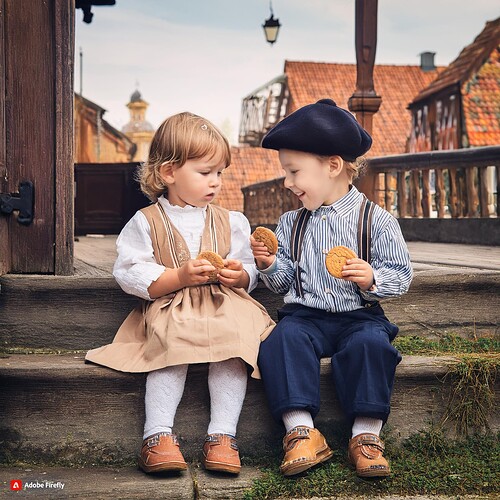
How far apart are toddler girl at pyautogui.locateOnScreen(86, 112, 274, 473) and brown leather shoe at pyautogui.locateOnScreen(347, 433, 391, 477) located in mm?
381

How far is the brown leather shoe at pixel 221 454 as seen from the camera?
274 cm

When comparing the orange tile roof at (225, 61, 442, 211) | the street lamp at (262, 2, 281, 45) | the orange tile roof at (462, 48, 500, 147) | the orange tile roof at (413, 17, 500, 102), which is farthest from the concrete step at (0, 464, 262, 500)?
the orange tile roof at (225, 61, 442, 211)

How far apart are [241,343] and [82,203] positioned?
9.30 meters

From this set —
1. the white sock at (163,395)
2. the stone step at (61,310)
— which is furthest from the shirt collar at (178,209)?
the white sock at (163,395)

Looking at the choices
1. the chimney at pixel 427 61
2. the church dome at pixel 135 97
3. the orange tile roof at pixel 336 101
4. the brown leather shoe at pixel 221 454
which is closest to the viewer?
the brown leather shoe at pixel 221 454

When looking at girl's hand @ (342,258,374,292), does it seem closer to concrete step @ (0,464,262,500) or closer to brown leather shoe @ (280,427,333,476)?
brown leather shoe @ (280,427,333,476)

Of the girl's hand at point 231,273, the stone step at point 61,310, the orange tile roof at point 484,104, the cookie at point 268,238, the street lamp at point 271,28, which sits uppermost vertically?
the street lamp at point 271,28

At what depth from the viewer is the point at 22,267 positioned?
362 cm

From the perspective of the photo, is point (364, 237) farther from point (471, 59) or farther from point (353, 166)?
point (471, 59)

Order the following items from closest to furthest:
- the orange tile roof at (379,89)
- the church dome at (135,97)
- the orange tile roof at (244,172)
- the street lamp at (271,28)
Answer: the street lamp at (271,28) < the orange tile roof at (244,172) < the orange tile roof at (379,89) < the church dome at (135,97)

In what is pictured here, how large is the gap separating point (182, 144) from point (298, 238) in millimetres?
551

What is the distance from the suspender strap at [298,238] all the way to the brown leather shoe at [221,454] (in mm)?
630

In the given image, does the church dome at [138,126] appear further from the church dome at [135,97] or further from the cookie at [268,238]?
the cookie at [268,238]

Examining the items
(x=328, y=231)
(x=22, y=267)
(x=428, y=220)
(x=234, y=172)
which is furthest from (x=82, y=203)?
(x=234, y=172)
